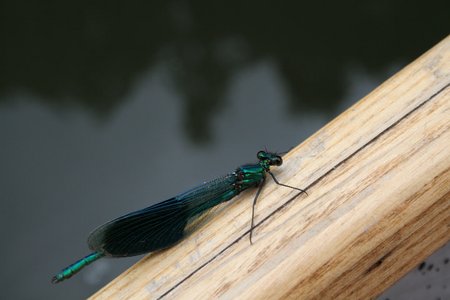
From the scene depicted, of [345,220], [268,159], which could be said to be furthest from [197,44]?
[345,220]

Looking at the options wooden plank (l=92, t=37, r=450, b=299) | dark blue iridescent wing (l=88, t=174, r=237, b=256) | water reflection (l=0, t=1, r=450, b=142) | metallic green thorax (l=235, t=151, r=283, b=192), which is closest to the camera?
wooden plank (l=92, t=37, r=450, b=299)

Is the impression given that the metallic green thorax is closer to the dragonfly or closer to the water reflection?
the dragonfly

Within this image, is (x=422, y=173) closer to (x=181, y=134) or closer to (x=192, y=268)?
(x=192, y=268)

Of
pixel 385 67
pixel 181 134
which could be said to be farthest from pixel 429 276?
pixel 385 67

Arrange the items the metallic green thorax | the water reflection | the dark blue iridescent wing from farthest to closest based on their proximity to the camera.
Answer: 1. the water reflection
2. the metallic green thorax
3. the dark blue iridescent wing

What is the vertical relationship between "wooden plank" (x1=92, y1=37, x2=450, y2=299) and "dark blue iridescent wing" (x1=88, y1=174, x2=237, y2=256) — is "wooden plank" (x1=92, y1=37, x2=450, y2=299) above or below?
below

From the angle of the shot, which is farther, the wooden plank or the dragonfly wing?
the dragonfly wing

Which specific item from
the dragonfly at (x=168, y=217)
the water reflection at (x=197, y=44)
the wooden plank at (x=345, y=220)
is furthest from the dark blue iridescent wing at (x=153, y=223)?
the water reflection at (x=197, y=44)

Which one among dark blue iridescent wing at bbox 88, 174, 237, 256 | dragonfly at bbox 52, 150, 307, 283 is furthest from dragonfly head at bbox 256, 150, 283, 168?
dark blue iridescent wing at bbox 88, 174, 237, 256
